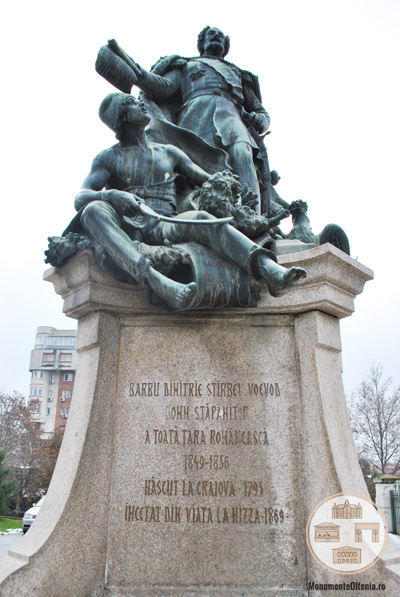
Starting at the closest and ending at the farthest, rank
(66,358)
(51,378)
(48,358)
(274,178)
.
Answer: (274,178) < (51,378) < (66,358) < (48,358)

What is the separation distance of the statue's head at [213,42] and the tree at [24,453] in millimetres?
29834

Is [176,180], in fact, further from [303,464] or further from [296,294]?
[303,464]

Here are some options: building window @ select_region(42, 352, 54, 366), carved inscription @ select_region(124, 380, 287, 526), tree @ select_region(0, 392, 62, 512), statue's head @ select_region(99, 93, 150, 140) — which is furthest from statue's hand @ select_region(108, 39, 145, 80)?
building window @ select_region(42, 352, 54, 366)

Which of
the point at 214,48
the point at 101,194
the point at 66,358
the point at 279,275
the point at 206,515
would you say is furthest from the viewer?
the point at 66,358

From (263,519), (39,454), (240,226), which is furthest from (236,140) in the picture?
(39,454)

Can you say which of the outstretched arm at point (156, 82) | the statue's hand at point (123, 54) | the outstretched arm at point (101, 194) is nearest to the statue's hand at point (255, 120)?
the outstretched arm at point (156, 82)

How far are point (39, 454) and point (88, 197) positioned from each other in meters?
32.3

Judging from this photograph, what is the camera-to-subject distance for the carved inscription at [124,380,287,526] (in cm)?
354

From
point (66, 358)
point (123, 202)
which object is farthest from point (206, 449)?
point (66, 358)

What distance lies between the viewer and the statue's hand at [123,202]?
397cm

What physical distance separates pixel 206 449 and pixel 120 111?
285 centimetres

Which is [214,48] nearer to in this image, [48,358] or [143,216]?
[143,216]

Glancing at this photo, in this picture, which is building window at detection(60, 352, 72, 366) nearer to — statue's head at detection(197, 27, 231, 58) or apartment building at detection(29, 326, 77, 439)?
apartment building at detection(29, 326, 77, 439)

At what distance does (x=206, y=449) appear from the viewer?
3.70 meters
